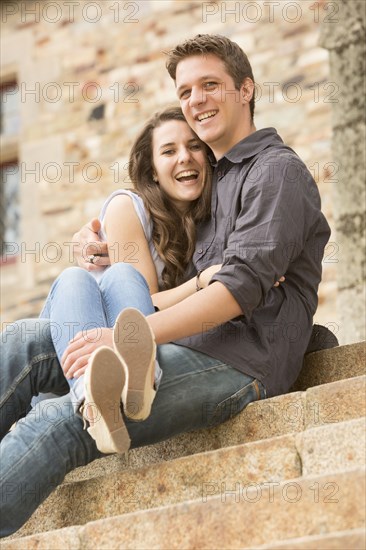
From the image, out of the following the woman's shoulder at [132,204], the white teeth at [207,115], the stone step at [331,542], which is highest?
the white teeth at [207,115]

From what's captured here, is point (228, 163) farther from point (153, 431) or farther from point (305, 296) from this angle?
point (153, 431)

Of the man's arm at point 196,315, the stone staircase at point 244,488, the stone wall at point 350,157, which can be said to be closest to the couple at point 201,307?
the man's arm at point 196,315

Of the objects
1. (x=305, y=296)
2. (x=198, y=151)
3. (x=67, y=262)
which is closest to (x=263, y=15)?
(x=67, y=262)

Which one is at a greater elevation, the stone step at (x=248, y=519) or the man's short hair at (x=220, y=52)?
the man's short hair at (x=220, y=52)

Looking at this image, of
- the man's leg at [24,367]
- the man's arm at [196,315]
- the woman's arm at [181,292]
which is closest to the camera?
the man's arm at [196,315]

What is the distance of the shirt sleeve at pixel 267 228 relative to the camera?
8.97 feet

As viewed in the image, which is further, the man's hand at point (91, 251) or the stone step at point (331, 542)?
the man's hand at point (91, 251)

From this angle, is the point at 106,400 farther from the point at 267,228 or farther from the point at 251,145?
the point at 251,145

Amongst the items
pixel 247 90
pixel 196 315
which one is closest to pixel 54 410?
pixel 196 315

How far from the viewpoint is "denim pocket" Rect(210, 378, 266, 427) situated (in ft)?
8.93

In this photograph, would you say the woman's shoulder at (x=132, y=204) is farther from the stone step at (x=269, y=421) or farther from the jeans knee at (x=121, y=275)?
the stone step at (x=269, y=421)

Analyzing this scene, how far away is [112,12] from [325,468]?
4.95 meters

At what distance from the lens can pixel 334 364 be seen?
3.12m

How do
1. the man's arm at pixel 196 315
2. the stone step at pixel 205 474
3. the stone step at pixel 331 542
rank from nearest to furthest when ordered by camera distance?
the stone step at pixel 331 542 < the stone step at pixel 205 474 < the man's arm at pixel 196 315
